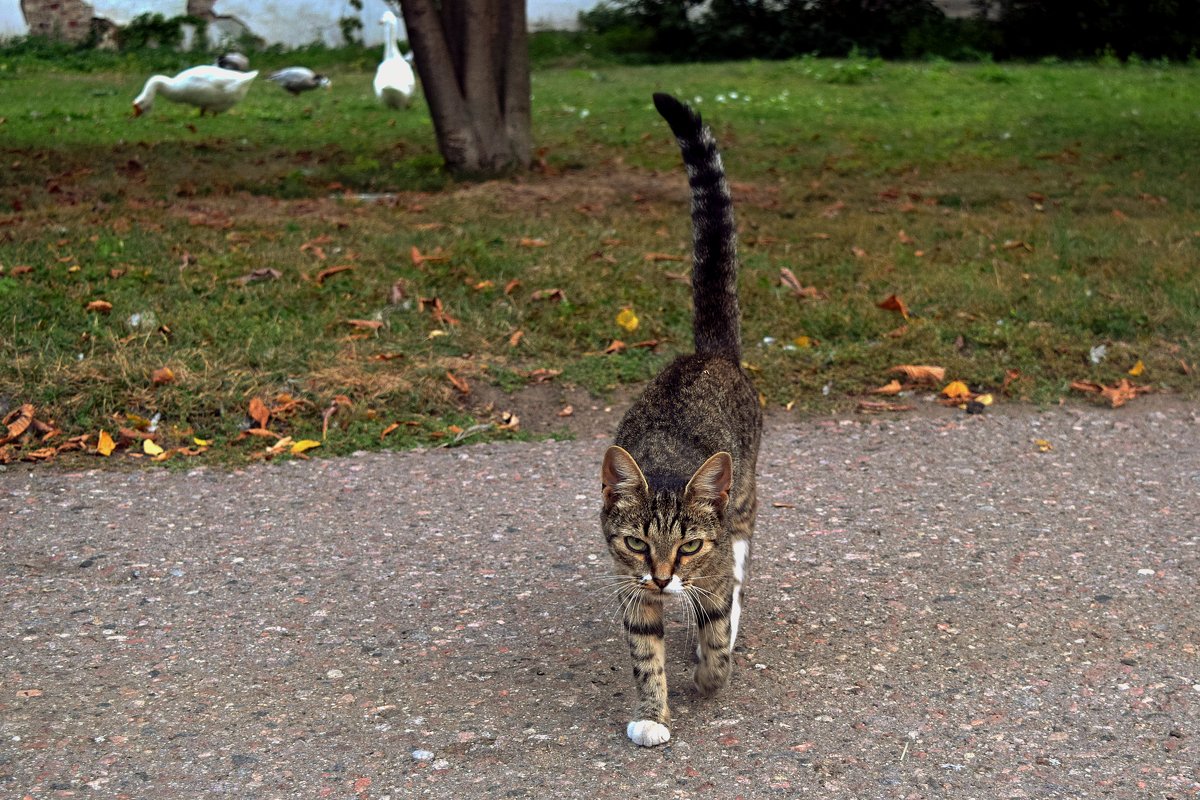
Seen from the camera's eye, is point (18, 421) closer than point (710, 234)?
No

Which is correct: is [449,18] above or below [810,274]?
above

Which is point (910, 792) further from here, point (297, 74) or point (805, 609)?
point (297, 74)

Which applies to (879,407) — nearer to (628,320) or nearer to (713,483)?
(628,320)

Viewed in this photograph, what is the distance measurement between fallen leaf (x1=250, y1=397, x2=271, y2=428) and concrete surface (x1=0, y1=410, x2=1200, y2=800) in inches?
18.2

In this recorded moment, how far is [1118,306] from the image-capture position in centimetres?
744

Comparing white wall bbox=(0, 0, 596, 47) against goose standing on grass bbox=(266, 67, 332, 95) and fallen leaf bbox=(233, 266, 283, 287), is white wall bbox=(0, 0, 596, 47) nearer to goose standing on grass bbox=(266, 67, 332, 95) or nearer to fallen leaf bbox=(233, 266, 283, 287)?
goose standing on grass bbox=(266, 67, 332, 95)

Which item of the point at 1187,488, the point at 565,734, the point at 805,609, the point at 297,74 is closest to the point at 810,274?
the point at 1187,488

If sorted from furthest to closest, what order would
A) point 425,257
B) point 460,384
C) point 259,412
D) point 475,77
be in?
point 475,77 < point 425,257 < point 460,384 < point 259,412

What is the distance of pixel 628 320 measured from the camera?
7285mm

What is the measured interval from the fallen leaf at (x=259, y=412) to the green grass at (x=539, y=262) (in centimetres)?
7

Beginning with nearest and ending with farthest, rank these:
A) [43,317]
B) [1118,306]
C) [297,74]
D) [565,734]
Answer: [565,734]
[43,317]
[1118,306]
[297,74]

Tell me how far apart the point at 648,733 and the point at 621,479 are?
69cm

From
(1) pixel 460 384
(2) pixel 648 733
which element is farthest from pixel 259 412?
(2) pixel 648 733

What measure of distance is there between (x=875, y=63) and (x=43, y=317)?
46.1 ft
